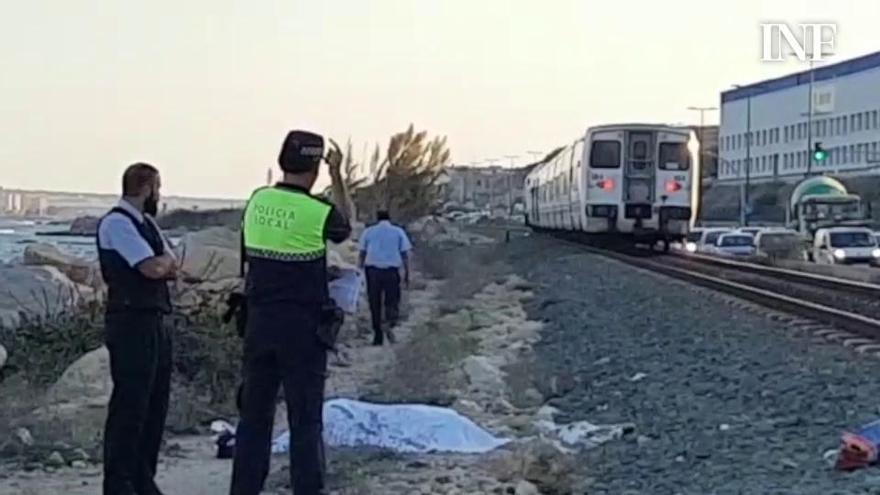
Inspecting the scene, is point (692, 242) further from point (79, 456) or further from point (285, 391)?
point (285, 391)

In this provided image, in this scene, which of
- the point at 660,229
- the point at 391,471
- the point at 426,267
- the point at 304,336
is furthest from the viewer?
the point at 426,267

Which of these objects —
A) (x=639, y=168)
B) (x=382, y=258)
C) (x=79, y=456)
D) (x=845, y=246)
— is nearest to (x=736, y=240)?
(x=845, y=246)

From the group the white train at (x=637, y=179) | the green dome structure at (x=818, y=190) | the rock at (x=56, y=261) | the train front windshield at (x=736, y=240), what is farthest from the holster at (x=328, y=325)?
the green dome structure at (x=818, y=190)

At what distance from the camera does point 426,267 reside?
46812mm

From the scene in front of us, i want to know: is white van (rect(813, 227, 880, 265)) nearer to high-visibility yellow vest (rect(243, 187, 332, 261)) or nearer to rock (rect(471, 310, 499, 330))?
rock (rect(471, 310, 499, 330))

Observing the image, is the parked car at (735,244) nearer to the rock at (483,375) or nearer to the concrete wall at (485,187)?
the rock at (483,375)

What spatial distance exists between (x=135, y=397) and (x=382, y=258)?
10.5 metres

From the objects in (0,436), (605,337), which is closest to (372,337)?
(605,337)

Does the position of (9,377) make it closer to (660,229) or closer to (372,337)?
(372,337)

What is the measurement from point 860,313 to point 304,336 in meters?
14.7

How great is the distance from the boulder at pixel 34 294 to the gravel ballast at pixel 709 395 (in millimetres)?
5388

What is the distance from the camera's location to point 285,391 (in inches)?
285

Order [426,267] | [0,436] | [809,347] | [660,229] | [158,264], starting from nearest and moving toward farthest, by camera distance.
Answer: [158,264] → [0,436] → [809,347] → [660,229] → [426,267]

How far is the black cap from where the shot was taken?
7.13 metres
